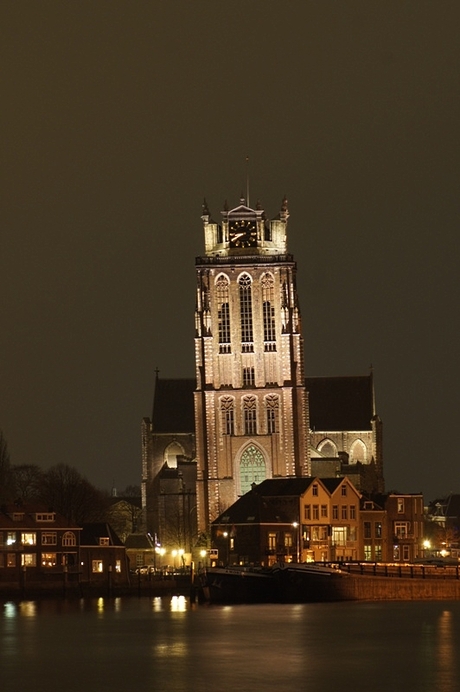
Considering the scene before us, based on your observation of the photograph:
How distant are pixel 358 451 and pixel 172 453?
1665 centimetres

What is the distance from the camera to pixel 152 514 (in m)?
154

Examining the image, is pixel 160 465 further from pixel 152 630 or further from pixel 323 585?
pixel 152 630

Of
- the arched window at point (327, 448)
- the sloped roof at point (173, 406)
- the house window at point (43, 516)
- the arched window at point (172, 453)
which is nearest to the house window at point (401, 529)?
the arched window at point (327, 448)

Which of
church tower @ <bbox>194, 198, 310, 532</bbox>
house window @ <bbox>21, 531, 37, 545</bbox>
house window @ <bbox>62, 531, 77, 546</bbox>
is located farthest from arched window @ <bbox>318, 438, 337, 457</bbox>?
house window @ <bbox>21, 531, 37, 545</bbox>

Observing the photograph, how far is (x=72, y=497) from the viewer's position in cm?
14925

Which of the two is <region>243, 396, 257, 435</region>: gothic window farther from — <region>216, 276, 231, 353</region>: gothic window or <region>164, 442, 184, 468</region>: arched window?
<region>164, 442, 184, 468</region>: arched window

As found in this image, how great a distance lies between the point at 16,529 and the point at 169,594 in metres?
11.3

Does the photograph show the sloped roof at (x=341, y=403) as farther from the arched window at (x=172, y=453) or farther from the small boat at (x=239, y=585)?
the small boat at (x=239, y=585)

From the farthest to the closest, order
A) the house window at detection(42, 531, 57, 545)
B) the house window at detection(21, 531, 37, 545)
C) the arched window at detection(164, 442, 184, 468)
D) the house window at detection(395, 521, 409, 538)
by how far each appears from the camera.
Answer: the arched window at detection(164, 442, 184, 468) → the house window at detection(395, 521, 409, 538) → the house window at detection(42, 531, 57, 545) → the house window at detection(21, 531, 37, 545)

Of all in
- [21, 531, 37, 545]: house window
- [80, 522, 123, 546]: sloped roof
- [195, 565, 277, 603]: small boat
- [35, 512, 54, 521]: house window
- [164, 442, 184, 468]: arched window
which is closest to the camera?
[195, 565, 277, 603]: small boat

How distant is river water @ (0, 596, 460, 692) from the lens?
62.5 metres

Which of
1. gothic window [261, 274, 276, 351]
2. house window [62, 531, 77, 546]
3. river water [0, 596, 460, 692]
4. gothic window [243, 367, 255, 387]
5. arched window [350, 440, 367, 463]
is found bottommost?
river water [0, 596, 460, 692]

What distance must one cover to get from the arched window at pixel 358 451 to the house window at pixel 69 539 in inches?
1623

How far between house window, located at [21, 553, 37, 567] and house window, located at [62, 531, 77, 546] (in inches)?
89.2
